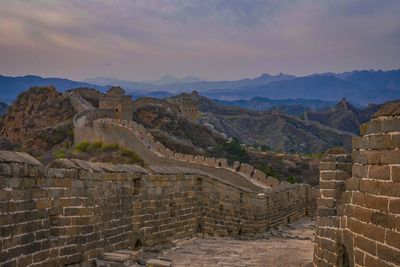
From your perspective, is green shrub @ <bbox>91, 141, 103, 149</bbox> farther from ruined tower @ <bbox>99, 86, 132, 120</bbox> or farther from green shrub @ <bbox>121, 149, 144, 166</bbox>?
ruined tower @ <bbox>99, 86, 132, 120</bbox>

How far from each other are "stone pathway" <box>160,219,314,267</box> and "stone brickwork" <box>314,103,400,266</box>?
11.1 feet

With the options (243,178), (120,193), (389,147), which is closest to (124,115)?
(243,178)

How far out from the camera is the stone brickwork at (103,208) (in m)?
7.60

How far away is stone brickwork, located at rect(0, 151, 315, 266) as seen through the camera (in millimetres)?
7602

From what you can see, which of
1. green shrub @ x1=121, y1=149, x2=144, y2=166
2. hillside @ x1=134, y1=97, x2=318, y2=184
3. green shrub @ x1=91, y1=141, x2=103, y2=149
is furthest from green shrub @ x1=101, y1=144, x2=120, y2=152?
hillside @ x1=134, y1=97, x2=318, y2=184

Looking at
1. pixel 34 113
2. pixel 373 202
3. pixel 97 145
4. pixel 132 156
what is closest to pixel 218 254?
pixel 373 202

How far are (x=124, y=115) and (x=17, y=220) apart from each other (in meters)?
56.2

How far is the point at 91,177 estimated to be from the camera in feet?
32.2

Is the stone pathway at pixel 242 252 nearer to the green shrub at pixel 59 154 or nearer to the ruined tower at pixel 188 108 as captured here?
the green shrub at pixel 59 154

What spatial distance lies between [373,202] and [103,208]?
226 inches

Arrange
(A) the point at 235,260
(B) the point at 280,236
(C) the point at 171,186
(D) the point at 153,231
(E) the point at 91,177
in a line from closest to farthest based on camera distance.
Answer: (E) the point at 91,177 < (A) the point at 235,260 < (D) the point at 153,231 < (C) the point at 171,186 < (B) the point at 280,236

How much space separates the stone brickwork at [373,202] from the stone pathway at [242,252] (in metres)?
3.39

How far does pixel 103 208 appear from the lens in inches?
408

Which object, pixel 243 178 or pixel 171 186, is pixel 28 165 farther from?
pixel 243 178
